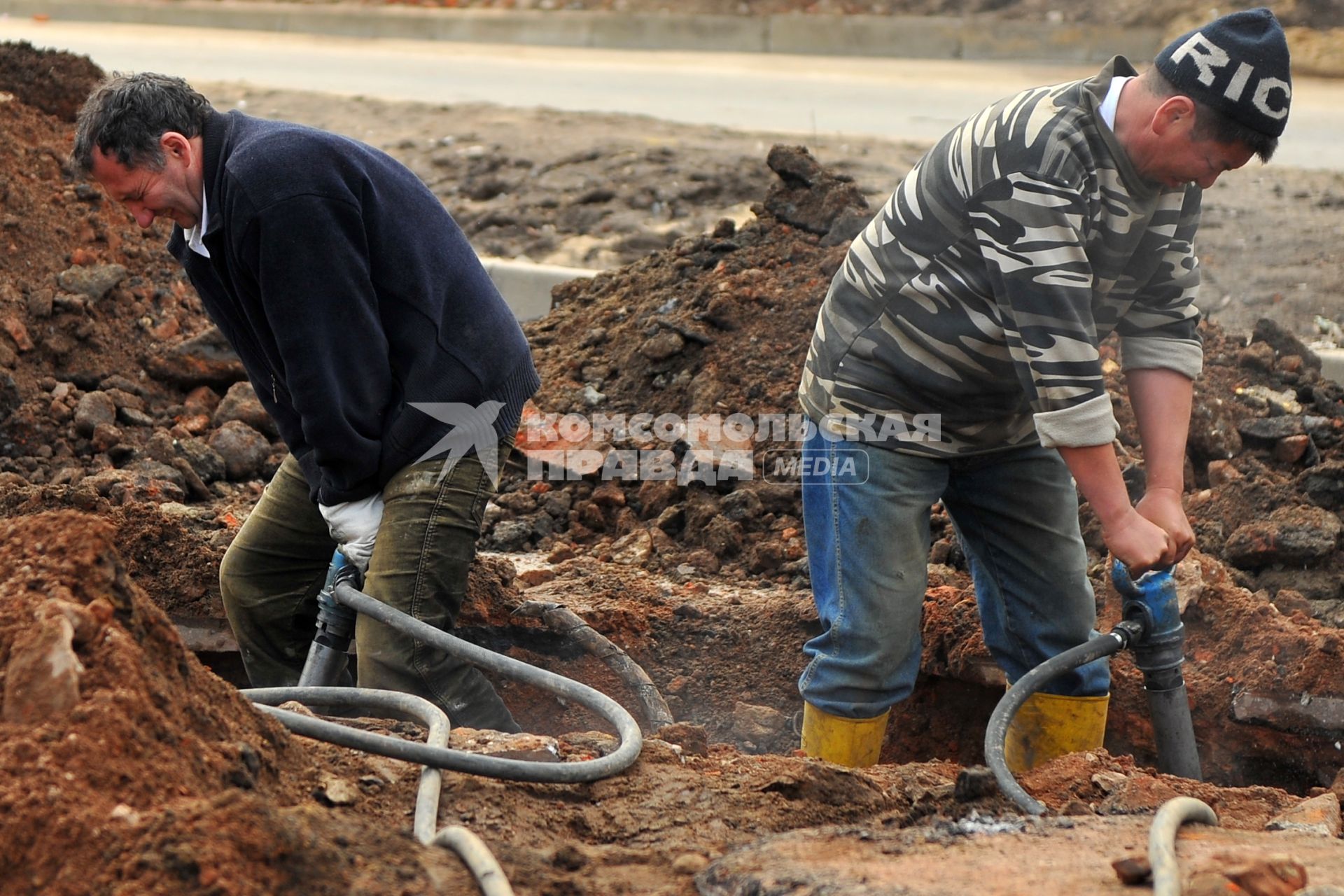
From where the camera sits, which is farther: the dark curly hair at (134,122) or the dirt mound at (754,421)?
the dirt mound at (754,421)

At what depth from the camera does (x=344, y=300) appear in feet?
10.1

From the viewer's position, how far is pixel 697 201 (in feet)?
28.0

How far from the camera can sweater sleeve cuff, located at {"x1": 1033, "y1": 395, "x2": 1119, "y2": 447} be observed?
2779mm

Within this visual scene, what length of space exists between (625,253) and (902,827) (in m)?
5.60

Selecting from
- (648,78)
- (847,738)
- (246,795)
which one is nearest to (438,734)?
(246,795)

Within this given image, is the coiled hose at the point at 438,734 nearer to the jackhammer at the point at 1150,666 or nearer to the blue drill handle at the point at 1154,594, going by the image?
the jackhammer at the point at 1150,666

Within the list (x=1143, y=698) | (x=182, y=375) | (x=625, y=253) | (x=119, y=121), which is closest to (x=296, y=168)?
(x=119, y=121)

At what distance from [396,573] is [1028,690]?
157cm

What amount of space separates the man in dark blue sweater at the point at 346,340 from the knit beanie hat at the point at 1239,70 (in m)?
1.73

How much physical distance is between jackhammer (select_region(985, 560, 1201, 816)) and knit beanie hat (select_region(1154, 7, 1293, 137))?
1.11 meters

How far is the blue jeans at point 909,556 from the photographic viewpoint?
3236 mm

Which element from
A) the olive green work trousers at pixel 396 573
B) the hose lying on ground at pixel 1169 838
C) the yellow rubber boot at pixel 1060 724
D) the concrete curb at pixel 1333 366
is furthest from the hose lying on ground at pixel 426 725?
the concrete curb at pixel 1333 366

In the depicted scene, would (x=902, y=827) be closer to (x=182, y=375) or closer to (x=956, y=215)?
(x=956, y=215)

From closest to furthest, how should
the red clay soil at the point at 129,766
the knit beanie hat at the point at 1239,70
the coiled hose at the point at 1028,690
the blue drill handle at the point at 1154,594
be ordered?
the red clay soil at the point at 129,766 → the knit beanie hat at the point at 1239,70 → the coiled hose at the point at 1028,690 → the blue drill handle at the point at 1154,594
